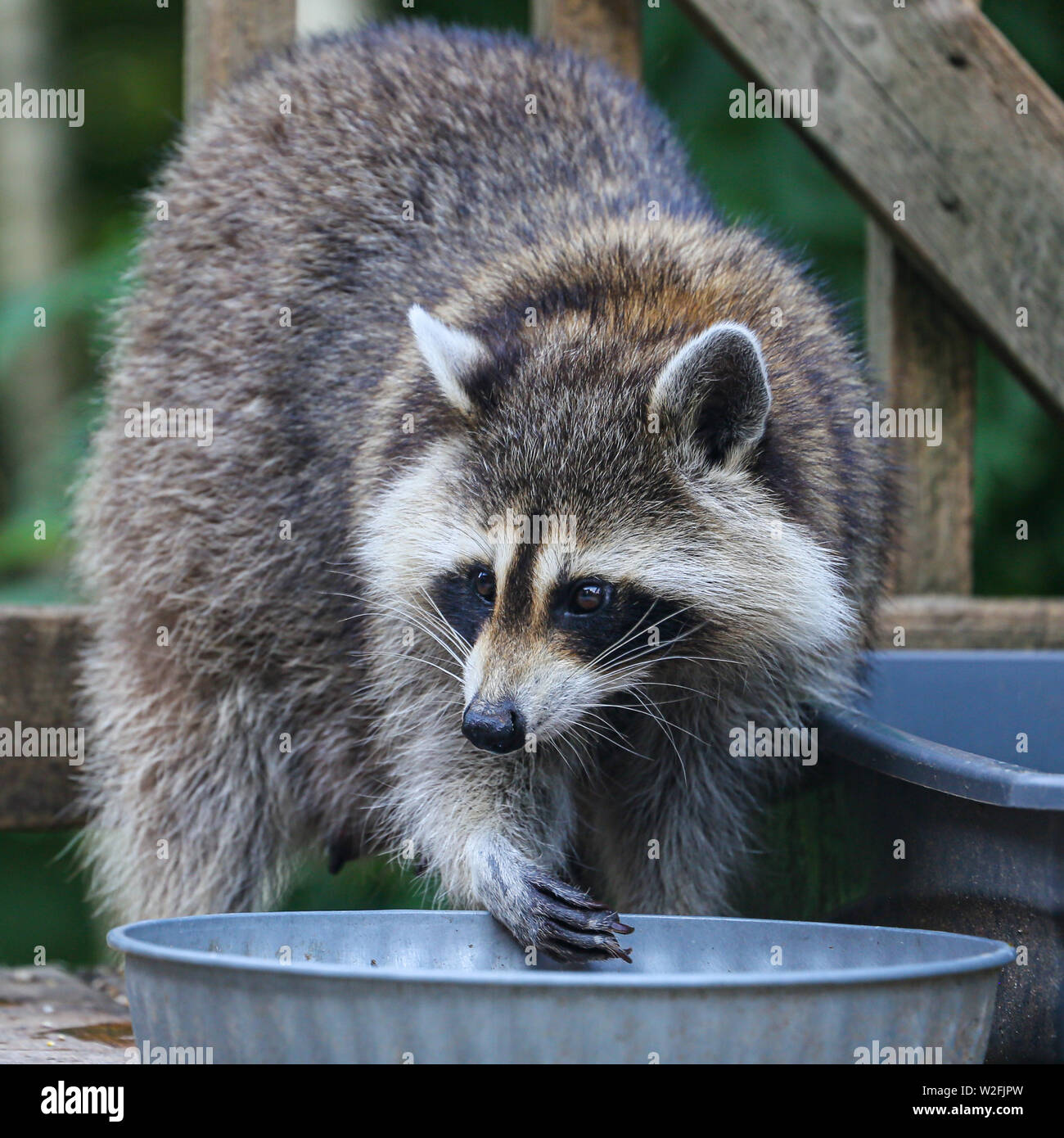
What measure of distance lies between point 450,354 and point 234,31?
4.81ft

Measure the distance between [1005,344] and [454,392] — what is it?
160 centimetres

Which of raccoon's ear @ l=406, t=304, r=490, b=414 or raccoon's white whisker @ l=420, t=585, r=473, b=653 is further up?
raccoon's ear @ l=406, t=304, r=490, b=414

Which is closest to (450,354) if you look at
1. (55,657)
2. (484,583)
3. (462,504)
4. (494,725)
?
(462,504)

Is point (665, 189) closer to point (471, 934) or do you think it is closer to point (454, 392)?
point (454, 392)

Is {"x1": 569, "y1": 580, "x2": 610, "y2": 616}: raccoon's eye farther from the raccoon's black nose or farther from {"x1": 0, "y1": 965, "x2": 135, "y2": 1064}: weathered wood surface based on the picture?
{"x1": 0, "y1": 965, "x2": 135, "y2": 1064}: weathered wood surface

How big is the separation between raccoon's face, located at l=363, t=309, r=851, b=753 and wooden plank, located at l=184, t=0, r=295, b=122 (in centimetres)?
136

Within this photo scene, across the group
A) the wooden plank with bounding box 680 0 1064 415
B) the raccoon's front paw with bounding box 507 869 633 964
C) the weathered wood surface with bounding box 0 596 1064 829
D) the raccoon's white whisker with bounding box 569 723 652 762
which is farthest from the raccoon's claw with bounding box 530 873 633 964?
the wooden plank with bounding box 680 0 1064 415

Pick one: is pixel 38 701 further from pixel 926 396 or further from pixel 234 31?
pixel 926 396

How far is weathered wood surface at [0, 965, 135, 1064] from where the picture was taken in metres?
2.84

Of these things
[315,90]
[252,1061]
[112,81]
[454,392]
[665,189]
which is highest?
[112,81]

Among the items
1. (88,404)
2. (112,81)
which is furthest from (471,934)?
(112,81)

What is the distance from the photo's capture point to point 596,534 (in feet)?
9.12

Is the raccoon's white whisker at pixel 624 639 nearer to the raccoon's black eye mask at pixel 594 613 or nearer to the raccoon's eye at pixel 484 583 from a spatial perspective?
the raccoon's black eye mask at pixel 594 613

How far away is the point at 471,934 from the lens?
2697 millimetres
